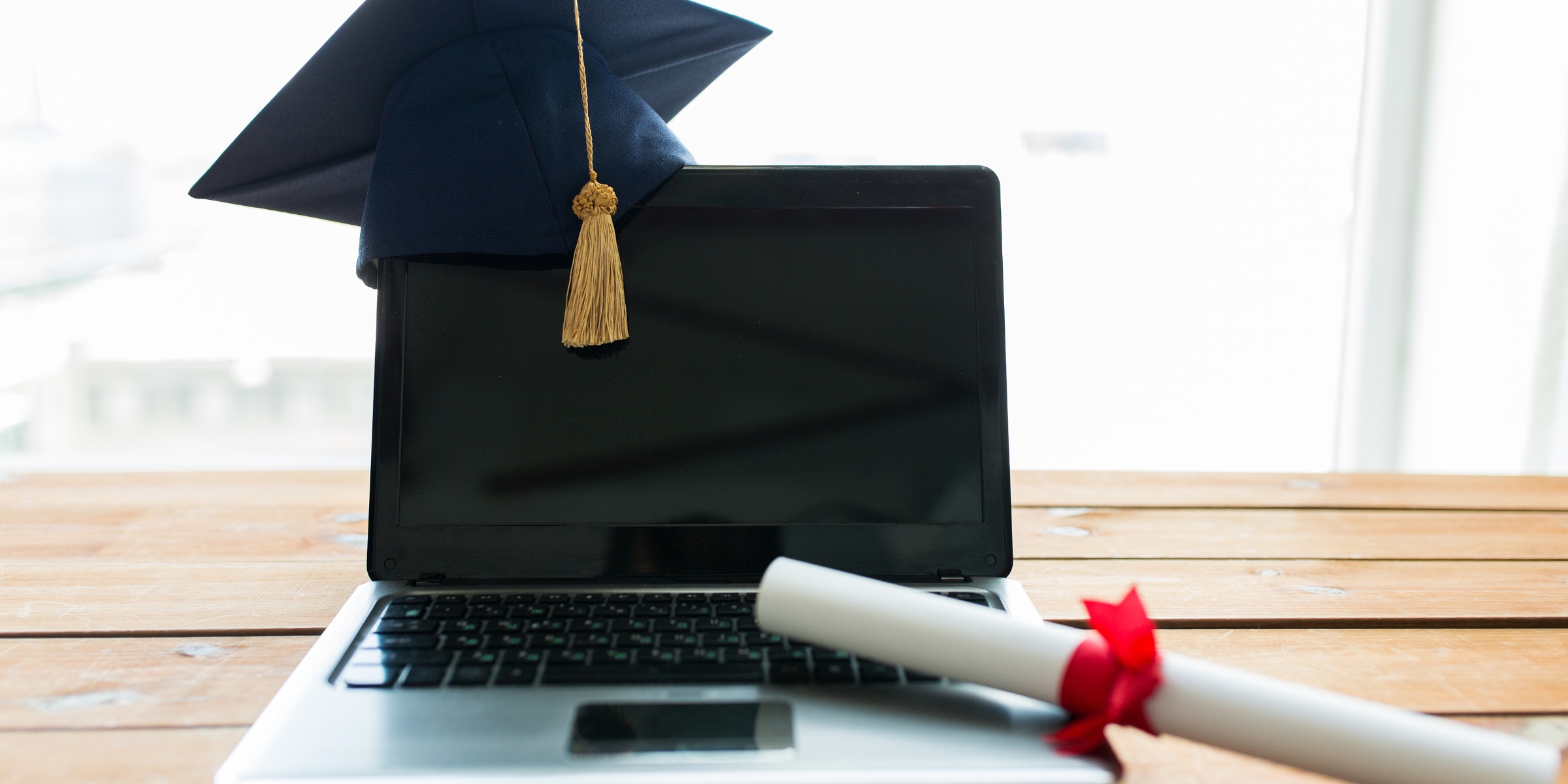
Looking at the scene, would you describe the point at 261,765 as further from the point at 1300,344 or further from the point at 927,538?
the point at 1300,344

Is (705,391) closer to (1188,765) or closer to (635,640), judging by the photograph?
(635,640)

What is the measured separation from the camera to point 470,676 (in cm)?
43

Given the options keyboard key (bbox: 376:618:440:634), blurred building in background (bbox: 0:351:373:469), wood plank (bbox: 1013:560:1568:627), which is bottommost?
blurred building in background (bbox: 0:351:373:469)

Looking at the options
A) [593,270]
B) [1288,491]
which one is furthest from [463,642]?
[1288,491]

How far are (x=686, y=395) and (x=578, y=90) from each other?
0.67 feet

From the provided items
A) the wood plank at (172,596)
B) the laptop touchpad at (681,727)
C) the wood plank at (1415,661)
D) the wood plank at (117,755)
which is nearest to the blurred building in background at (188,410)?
the wood plank at (172,596)

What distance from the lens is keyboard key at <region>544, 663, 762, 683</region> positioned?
Result: 43cm

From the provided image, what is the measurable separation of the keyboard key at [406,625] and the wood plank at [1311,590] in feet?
1.22

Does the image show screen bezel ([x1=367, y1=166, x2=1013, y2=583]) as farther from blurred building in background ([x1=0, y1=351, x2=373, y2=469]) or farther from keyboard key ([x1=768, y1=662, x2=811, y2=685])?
blurred building in background ([x1=0, y1=351, x2=373, y2=469])

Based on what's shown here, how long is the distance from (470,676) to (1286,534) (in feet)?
2.15

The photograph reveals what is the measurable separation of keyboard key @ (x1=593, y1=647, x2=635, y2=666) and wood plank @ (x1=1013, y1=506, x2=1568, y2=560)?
1.11 ft

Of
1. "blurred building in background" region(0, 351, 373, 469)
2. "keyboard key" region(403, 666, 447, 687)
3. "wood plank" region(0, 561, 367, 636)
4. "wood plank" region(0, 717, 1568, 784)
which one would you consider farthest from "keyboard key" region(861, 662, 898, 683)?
"blurred building in background" region(0, 351, 373, 469)

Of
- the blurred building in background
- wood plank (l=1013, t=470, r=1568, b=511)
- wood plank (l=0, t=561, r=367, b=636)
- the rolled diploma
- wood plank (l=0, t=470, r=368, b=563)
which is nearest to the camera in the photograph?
the rolled diploma

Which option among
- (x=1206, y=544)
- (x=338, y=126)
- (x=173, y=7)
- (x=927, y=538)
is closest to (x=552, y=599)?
(x=927, y=538)
